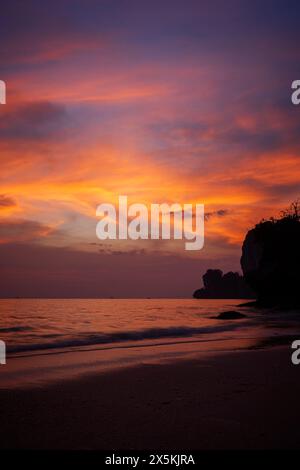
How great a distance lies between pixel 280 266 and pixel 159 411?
63.0 meters

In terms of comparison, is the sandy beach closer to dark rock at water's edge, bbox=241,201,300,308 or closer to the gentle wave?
the gentle wave

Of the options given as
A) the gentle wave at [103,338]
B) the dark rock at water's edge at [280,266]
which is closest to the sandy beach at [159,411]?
the gentle wave at [103,338]

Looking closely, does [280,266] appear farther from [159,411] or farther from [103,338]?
[159,411]

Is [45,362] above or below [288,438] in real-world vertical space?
below

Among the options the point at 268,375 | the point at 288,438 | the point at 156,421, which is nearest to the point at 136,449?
the point at 156,421

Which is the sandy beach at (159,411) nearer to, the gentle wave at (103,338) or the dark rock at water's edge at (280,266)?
the gentle wave at (103,338)

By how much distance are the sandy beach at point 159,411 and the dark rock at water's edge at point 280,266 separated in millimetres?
56032

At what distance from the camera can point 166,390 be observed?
7.46 m

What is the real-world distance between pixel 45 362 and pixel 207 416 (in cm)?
731

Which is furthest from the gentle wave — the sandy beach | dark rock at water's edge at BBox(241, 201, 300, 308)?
dark rock at water's edge at BBox(241, 201, 300, 308)
